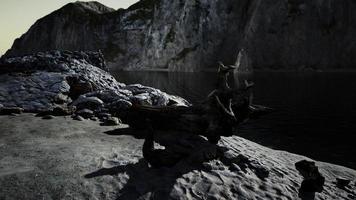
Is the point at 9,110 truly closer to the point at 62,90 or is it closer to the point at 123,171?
the point at 62,90

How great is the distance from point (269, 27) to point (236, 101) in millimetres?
114951

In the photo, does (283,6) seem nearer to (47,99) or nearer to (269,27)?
(269,27)

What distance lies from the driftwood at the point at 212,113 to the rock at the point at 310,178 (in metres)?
2.76

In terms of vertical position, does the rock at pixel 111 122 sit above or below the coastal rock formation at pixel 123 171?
above

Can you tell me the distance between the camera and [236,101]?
1395 cm

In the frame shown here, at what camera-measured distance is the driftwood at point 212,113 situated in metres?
12.9

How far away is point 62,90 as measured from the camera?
67.4ft

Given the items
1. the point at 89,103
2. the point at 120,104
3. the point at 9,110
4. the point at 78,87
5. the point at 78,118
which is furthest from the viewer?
the point at 78,87

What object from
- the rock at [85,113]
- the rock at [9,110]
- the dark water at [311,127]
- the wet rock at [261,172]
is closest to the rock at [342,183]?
the wet rock at [261,172]

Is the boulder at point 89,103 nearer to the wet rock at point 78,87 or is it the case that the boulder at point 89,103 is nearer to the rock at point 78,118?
the rock at point 78,118

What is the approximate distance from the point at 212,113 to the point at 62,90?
11.2 m

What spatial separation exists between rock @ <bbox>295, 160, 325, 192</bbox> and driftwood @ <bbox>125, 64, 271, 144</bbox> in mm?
2758

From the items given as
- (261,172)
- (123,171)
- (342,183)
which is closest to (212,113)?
(261,172)

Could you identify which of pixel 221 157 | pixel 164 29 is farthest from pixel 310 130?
pixel 164 29
